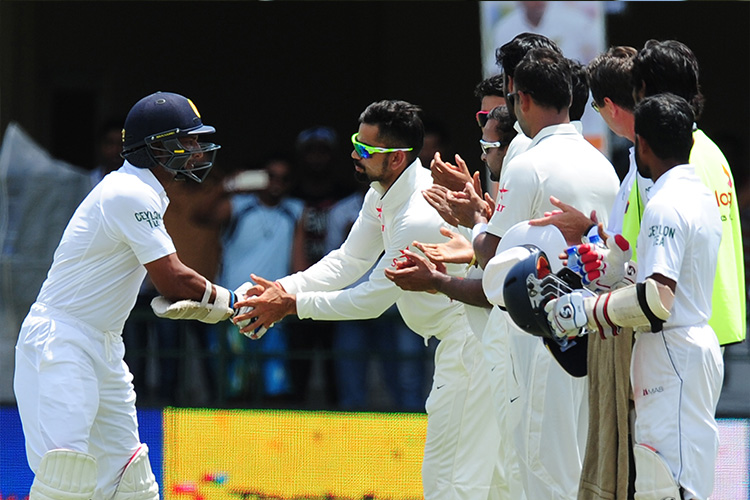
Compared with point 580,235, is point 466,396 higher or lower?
lower

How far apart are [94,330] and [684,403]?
95.3 inches

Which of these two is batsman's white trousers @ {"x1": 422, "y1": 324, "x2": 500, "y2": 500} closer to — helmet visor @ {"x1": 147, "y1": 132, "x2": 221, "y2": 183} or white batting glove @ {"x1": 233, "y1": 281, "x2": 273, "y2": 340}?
white batting glove @ {"x1": 233, "y1": 281, "x2": 273, "y2": 340}

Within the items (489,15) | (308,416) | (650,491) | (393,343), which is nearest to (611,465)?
(650,491)

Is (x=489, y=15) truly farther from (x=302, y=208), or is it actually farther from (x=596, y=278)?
(x=596, y=278)

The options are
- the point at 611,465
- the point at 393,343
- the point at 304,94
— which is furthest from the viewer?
the point at 304,94

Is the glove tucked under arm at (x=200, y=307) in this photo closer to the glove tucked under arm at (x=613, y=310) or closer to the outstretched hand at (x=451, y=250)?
the outstretched hand at (x=451, y=250)

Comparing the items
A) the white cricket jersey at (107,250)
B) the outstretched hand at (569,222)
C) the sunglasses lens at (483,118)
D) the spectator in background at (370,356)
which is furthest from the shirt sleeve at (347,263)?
the spectator in background at (370,356)

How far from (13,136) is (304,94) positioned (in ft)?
12.5

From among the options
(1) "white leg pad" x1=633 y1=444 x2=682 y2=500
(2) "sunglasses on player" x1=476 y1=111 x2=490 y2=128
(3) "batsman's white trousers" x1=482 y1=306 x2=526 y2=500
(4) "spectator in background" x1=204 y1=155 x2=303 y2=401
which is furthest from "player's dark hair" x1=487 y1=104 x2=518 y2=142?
(4) "spectator in background" x1=204 y1=155 x2=303 y2=401

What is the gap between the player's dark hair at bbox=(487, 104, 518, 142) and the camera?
553cm

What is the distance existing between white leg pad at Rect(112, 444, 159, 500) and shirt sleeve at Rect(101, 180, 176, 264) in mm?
839

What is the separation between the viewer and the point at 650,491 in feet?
13.1

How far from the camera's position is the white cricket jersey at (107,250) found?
4926 mm

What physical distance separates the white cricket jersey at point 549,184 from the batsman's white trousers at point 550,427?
525mm
